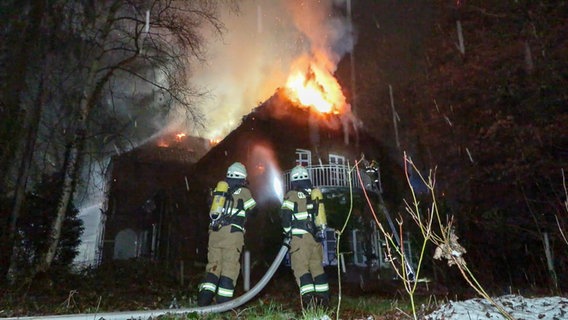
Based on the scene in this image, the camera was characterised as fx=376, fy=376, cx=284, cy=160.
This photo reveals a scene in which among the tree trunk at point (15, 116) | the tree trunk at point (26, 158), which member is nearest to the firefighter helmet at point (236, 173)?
the tree trunk at point (15, 116)

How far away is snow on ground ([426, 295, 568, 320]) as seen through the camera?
11.2 feet

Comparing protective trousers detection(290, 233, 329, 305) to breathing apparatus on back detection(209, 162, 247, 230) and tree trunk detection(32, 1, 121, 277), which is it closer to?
breathing apparatus on back detection(209, 162, 247, 230)

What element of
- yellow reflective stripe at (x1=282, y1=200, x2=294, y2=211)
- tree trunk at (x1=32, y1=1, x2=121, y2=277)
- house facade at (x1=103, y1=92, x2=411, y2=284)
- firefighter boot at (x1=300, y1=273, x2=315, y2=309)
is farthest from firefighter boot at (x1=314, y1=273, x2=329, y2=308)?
tree trunk at (x1=32, y1=1, x2=121, y2=277)

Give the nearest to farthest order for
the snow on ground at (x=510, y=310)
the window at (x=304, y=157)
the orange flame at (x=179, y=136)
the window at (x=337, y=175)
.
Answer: the snow on ground at (x=510, y=310) → the window at (x=337, y=175) → the window at (x=304, y=157) → the orange flame at (x=179, y=136)

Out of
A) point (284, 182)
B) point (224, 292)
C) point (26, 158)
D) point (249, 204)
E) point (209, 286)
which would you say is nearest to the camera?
point (224, 292)

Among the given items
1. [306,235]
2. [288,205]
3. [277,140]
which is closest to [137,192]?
[277,140]

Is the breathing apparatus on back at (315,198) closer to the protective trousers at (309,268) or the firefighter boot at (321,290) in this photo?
the protective trousers at (309,268)

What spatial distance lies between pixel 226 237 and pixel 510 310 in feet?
11.2

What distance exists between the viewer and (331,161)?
54.6 feet

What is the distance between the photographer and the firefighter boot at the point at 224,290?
479cm

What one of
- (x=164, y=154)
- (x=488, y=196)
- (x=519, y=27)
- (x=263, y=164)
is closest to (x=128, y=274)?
(x=263, y=164)

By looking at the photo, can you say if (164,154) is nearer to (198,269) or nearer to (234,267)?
(198,269)

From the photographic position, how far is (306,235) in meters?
5.43

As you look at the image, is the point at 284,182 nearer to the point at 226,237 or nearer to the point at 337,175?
the point at 337,175
